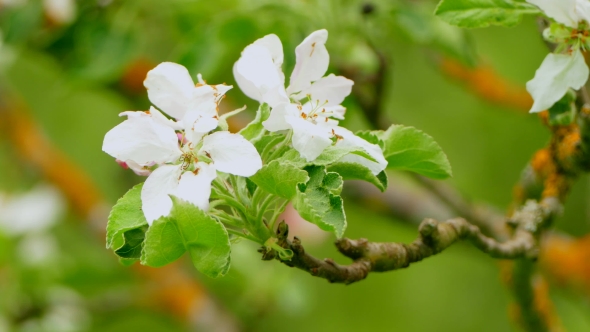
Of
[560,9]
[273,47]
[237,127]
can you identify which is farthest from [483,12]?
[237,127]

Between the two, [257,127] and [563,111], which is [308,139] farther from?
[563,111]

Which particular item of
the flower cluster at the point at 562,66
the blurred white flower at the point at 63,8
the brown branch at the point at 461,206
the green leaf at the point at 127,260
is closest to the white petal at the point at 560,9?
the flower cluster at the point at 562,66

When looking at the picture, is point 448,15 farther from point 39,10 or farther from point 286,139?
point 39,10

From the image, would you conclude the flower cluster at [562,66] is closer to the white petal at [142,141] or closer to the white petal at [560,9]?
the white petal at [560,9]

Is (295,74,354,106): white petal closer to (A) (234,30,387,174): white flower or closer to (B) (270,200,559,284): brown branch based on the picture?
(A) (234,30,387,174): white flower

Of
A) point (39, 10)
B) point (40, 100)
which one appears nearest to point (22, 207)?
point (39, 10)
